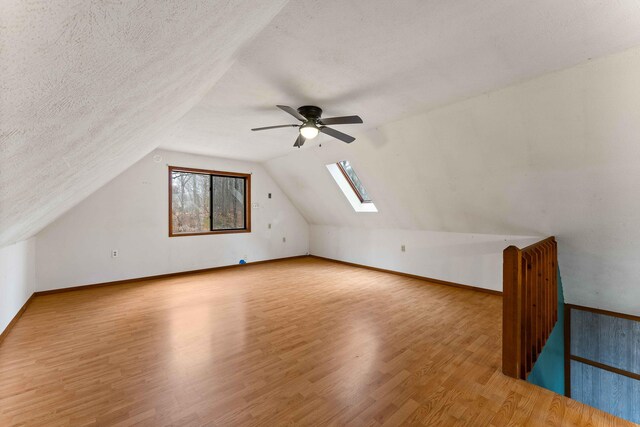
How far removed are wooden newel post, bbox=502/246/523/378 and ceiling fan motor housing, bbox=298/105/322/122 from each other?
2164mm

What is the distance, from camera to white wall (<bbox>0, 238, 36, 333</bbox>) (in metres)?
2.57

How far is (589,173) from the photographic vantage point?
2.53 metres

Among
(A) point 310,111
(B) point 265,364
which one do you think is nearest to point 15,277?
(B) point 265,364

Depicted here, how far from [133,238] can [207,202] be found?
4.67 feet

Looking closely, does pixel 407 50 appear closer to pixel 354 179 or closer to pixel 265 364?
pixel 265 364

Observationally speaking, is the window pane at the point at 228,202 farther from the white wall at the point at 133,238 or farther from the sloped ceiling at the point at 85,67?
the sloped ceiling at the point at 85,67

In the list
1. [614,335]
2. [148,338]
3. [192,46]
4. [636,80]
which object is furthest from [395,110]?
[614,335]

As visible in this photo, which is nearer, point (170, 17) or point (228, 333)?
point (170, 17)

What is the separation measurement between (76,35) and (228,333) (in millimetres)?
2645

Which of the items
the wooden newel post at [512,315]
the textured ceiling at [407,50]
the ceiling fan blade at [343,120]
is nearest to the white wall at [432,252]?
the wooden newel post at [512,315]

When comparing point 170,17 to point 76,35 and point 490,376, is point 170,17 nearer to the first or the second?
point 76,35

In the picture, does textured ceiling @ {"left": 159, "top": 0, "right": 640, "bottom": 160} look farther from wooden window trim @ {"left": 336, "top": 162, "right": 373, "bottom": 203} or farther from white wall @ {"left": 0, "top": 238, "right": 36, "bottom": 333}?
white wall @ {"left": 0, "top": 238, "right": 36, "bottom": 333}

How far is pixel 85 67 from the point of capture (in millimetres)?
748

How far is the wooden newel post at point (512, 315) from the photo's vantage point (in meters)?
2.00
